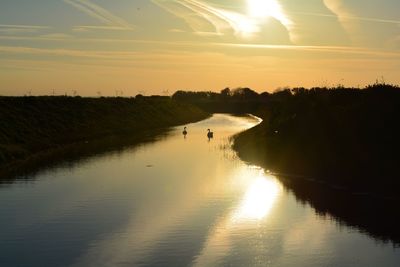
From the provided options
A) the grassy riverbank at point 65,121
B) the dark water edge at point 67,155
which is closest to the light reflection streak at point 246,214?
the dark water edge at point 67,155

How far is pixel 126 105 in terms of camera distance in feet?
432

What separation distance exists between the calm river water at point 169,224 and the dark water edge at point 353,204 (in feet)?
2.76

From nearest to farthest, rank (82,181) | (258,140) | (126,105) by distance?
(82,181) < (258,140) < (126,105)

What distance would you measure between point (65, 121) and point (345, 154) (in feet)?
169

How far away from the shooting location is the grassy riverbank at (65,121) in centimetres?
6456

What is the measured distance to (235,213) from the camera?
33.7m

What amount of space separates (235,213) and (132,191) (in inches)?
369

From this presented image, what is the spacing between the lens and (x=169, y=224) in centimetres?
3084

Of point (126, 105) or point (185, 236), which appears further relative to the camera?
point (126, 105)

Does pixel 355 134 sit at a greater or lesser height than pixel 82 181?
greater

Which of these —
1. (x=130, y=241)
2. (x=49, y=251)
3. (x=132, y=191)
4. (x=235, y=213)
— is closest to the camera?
(x=49, y=251)

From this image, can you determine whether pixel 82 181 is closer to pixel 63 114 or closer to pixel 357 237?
pixel 357 237

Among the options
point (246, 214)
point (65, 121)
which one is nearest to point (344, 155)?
point (246, 214)

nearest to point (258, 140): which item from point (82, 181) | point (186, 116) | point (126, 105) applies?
point (82, 181)
